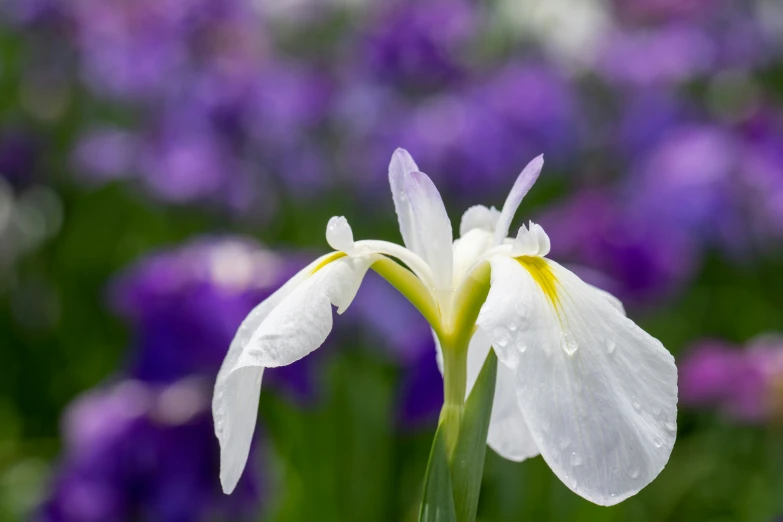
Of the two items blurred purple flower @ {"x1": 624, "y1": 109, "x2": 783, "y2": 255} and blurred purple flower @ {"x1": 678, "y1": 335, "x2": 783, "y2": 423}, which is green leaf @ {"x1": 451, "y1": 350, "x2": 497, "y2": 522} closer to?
blurred purple flower @ {"x1": 678, "y1": 335, "x2": 783, "y2": 423}

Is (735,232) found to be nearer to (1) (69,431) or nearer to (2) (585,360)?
(1) (69,431)

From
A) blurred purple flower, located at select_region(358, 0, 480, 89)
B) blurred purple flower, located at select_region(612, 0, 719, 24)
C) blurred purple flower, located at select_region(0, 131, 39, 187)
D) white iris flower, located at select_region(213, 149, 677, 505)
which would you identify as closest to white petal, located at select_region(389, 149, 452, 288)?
white iris flower, located at select_region(213, 149, 677, 505)

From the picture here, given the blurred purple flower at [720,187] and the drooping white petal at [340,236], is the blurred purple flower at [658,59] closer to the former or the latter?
the blurred purple flower at [720,187]

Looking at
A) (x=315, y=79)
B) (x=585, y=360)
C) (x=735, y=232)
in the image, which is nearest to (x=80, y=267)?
(x=315, y=79)

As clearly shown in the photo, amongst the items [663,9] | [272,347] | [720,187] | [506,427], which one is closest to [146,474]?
[506,427]

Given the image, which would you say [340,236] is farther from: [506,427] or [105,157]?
[105,157]

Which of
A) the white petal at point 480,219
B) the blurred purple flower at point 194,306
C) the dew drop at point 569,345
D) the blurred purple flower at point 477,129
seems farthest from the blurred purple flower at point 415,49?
the dew drop at point 569,345

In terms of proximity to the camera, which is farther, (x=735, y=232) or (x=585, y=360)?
(x=735, y=232)
